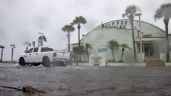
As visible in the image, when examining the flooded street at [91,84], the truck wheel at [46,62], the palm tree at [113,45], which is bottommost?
the flooded street at [91,84]

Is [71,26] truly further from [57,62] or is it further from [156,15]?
[57,62]

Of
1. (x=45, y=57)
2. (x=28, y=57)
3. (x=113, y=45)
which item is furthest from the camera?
(x=113, y=45)

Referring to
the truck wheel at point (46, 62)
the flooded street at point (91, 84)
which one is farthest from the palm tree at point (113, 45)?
the flooded street at point (91, 84)

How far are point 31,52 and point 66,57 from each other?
3134 millimetres

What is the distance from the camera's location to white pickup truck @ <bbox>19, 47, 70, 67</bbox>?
2475 centimetres

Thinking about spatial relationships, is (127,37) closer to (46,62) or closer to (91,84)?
(46,62)

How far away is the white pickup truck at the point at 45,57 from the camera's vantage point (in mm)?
24750

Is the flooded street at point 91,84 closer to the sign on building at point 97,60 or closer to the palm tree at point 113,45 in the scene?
the sign on building at point 97,60

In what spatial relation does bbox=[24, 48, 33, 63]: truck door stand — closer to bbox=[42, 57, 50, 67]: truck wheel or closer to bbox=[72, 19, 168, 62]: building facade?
bbox=[42, 57, 50, 67]: truck wheel

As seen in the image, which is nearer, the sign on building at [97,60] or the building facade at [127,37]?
the sign on building at [97,60]

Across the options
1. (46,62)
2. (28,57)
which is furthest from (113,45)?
(46,62)

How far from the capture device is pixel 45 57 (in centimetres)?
2489

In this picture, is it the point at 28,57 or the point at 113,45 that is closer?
the point at 28,57

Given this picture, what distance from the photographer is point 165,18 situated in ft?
174
